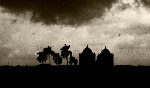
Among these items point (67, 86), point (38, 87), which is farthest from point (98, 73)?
point (38, 87)

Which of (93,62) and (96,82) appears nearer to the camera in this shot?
(96,82)

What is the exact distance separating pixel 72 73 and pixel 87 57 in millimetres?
4524

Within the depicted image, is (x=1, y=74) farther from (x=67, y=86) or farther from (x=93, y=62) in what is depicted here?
(x=93, y=62)

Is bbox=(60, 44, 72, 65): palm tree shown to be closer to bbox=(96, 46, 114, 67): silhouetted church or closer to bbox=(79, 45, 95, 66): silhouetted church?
bbox=(79, 45, 95, 66): silhouetted church

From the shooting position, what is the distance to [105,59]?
64.1 metres

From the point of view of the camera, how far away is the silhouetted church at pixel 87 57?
6412 cm

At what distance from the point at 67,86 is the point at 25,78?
26.5 ft

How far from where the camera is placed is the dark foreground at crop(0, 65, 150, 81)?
197ft

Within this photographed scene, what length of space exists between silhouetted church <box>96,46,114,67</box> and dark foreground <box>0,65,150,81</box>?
3.77ft

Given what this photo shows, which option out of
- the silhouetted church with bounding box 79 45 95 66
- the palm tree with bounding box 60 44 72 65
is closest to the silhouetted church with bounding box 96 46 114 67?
the silhouetted church with bounding box 79 45 95 66

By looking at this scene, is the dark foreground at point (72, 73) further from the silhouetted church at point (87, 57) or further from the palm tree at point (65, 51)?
the palm tree at point (65, 51)

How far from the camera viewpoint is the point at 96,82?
192ft

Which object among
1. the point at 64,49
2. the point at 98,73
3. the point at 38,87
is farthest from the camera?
the point at 64,49

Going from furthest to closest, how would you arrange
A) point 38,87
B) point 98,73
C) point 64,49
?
1. point 64,49
2. point 98,73
3. point 38,87
